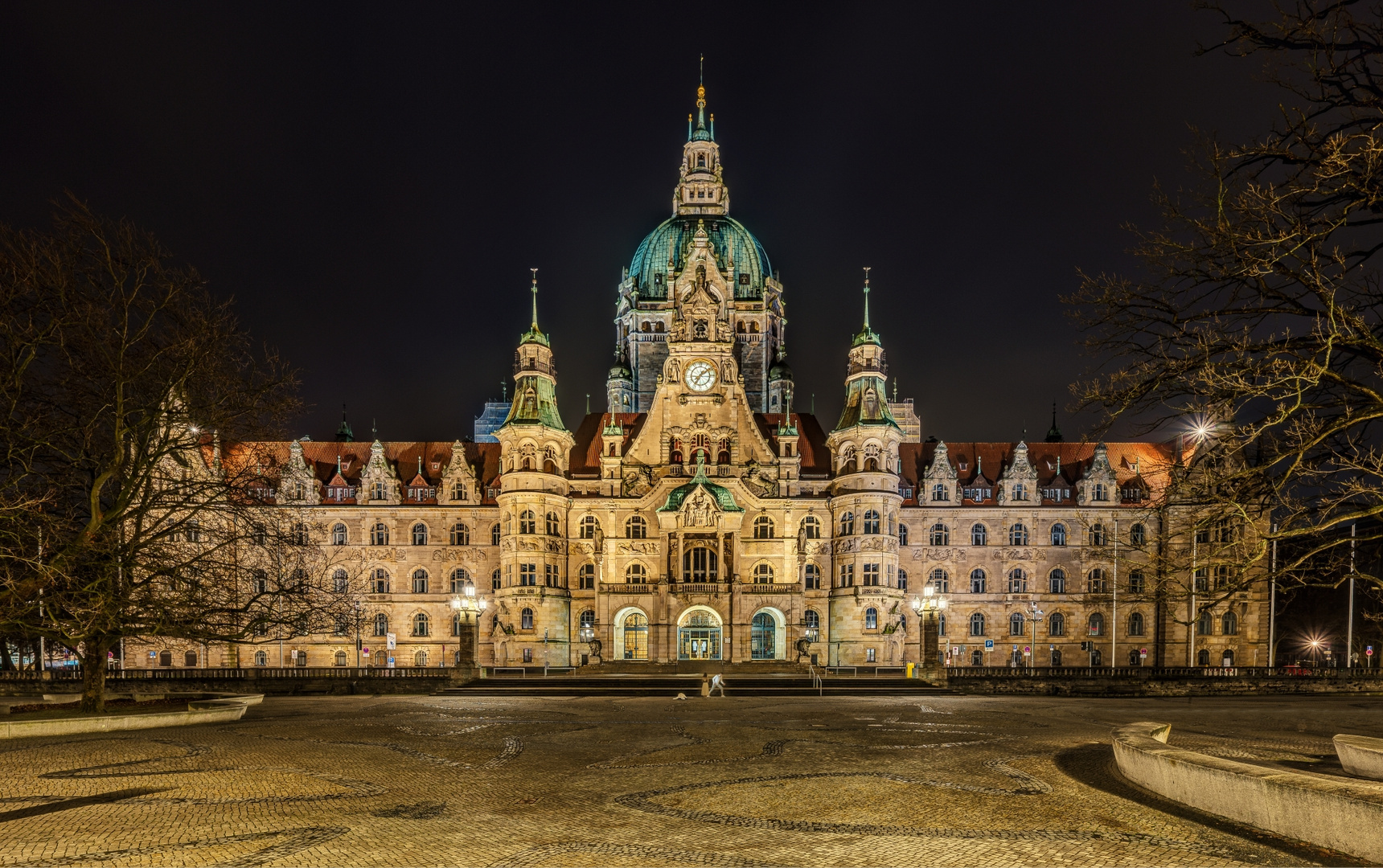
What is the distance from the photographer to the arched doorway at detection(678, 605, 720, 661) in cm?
6681

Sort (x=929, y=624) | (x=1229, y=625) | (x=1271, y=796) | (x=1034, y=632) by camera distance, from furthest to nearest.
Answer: (x=1034, y=632) → (x=1229, y=625) → (x=929, y=624) → (x=1271, y=796)

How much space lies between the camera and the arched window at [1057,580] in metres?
72.3

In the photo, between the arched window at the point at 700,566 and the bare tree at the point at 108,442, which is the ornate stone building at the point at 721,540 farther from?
the bare tree at the point at 108,442

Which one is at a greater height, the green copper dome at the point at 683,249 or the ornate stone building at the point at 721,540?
the green copper dome at the point at 683,249

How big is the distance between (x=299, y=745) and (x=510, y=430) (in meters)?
46.2

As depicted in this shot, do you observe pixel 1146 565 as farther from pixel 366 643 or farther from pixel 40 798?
pixel 366 643

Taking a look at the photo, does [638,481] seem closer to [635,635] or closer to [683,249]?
[635,635]

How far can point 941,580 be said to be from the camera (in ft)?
239

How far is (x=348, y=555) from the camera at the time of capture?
72.4m

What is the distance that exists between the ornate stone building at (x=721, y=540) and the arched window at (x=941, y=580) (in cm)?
14

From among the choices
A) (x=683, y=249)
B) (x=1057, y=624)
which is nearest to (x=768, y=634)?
(x=1057, y=624)

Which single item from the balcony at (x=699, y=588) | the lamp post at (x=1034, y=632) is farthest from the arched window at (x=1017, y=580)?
the balcony at (x=699, y=588)

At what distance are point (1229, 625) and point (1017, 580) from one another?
15.8 metres

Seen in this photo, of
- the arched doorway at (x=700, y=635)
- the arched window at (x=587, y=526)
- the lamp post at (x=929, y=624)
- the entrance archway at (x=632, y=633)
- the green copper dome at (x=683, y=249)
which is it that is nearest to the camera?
the lamp post at (x=929, y=624)
